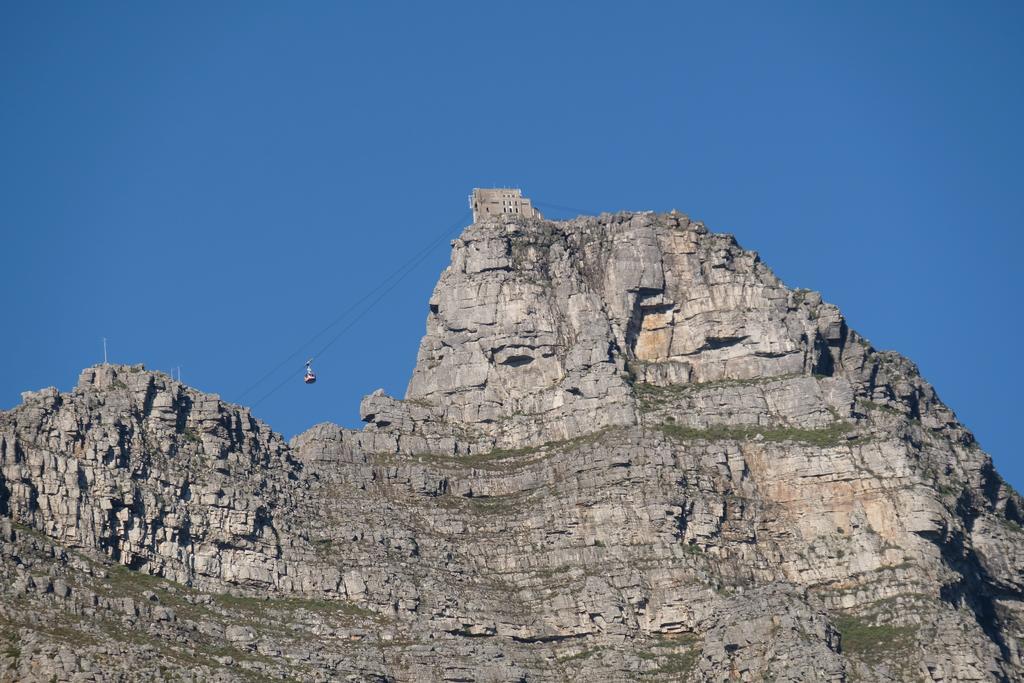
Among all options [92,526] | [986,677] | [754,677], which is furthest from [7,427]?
[986,677]

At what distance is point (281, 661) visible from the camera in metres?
192

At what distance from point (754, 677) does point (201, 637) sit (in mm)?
33501

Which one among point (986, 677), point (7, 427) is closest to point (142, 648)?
point (7, 427)

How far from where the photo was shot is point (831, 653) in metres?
198

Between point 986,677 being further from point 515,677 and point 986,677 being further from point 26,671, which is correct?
point 26,671

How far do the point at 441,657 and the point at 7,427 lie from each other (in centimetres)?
2993

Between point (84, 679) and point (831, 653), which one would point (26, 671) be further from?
point (831, 653)

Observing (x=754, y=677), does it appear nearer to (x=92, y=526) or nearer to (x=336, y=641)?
(x=336, y=641)

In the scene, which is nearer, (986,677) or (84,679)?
(84,679)

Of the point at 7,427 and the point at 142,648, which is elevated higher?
the point at 7,427

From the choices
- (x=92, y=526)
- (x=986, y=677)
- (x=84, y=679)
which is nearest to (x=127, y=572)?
(x=92, y=526)

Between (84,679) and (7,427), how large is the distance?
2550 cm

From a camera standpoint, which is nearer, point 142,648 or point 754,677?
point 142,648

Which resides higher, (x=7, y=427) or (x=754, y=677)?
(x=7, y=427)
